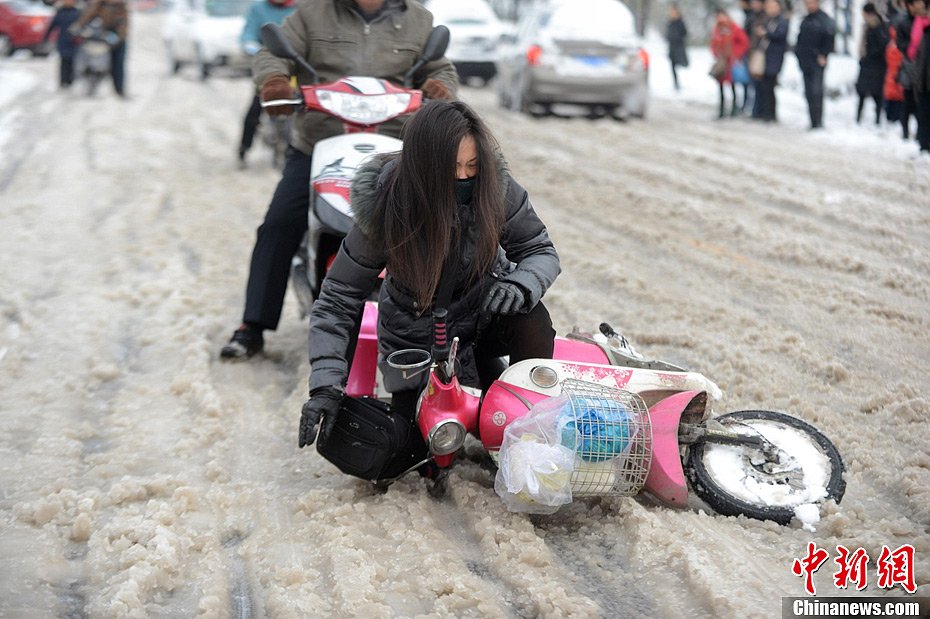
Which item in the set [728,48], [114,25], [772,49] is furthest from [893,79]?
[114,25]

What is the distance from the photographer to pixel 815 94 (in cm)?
1156

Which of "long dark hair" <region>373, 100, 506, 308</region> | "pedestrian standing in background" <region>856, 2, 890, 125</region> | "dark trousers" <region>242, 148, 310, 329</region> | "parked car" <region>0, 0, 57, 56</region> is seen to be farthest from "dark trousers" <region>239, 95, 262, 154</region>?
"parked car" <region>0, 0, 57, 56</region>

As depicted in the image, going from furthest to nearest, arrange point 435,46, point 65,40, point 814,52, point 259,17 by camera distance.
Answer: point 65,40 → point 814,52 → point 259,17 → point 435,46

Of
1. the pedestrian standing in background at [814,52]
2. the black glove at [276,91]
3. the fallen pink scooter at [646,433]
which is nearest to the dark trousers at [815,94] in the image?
the pedestrian standing in background at [814,52]

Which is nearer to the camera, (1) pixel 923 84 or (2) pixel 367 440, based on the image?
(2) pixel 367 440

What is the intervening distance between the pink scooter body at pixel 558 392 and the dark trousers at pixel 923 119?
6812 mm

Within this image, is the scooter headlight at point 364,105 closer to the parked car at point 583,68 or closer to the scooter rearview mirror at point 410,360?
the scooter rearview mirror at point 410,360

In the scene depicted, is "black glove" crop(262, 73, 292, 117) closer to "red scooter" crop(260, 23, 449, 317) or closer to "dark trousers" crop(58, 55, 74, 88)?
"red scooter" crop(260, 23, 449, 317)

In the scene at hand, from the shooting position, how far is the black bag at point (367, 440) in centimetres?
322

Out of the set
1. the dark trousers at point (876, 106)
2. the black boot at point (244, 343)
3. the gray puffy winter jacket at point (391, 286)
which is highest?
the dark trousers at point (876, 106)

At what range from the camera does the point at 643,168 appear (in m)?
9.10

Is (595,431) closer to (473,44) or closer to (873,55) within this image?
(873,55)

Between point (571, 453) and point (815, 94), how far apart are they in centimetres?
983

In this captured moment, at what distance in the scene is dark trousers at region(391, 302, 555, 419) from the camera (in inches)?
132
